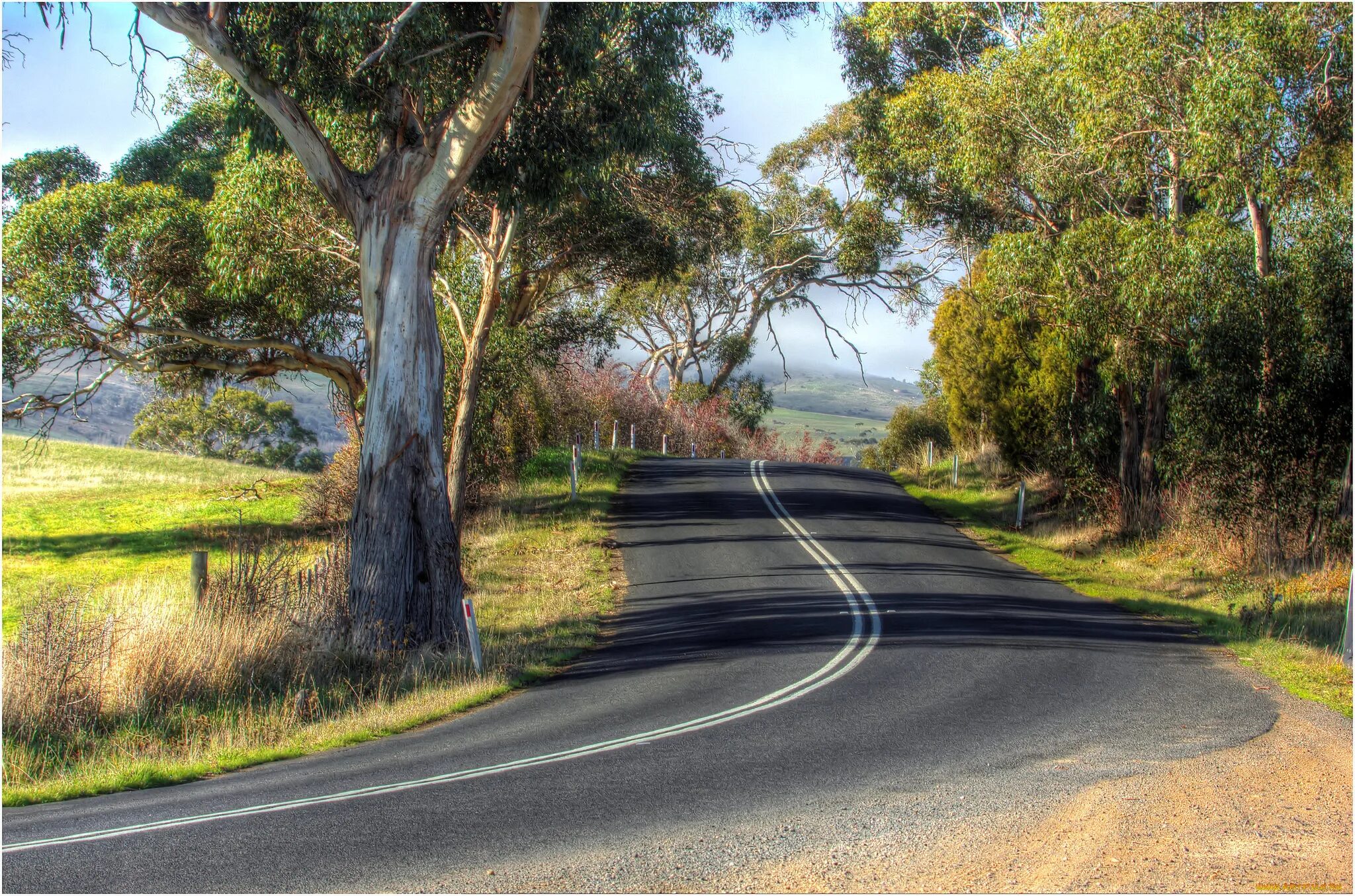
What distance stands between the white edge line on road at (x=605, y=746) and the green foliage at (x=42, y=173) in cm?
2234

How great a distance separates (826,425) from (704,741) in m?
131

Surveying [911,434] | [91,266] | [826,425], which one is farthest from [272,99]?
[826,425]

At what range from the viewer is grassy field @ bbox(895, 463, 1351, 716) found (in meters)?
11.6

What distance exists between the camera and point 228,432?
53594 mm

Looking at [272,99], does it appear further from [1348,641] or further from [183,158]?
[183,158]

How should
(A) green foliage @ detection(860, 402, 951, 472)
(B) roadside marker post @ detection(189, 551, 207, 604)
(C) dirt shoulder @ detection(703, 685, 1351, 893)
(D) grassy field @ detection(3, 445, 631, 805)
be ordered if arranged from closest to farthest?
(C) dirt shoulder @ detection(703, 685, 1351, 893)
(D) grassy field @ detection(3, 445, 631, 805)
(B) roadside marker post @ detection(189, 551, 207, 604)
(A) green foliage @ detection(860, 402, 951, 472)

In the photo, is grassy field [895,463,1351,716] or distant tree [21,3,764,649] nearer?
grassy field [895,463,1351,716]

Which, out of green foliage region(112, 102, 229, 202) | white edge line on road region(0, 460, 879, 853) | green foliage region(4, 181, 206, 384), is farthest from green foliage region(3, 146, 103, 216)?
white edge line on road region(0, 460, 879, 853)

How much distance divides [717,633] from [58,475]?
31.1 meters

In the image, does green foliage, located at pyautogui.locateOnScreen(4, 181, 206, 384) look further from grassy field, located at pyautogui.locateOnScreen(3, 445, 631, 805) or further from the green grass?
grassy field, located at pyautogui.locateOnScreen(3, 445, 631, 805)

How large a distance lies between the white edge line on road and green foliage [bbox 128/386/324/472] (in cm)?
4239

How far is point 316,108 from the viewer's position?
15078 millimetres

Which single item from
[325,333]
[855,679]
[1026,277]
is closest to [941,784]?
[855,679]

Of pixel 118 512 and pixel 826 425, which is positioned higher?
pixel 826 425
